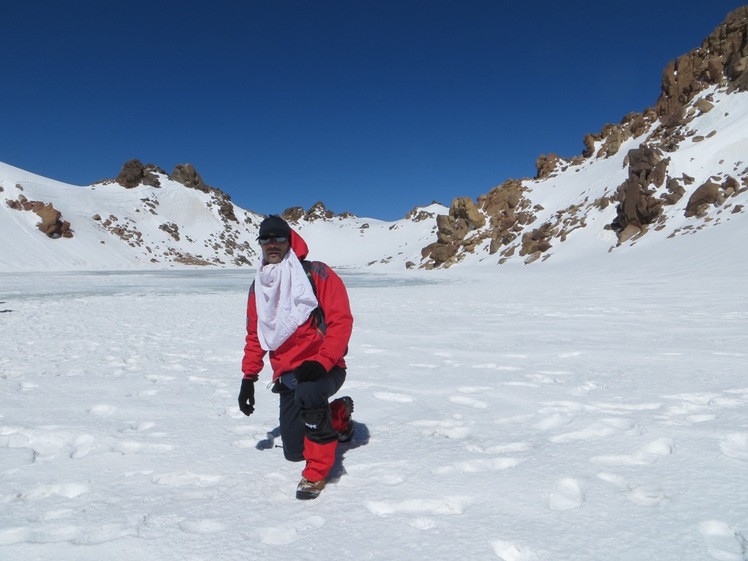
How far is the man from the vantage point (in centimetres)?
316

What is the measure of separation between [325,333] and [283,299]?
0.35 meters

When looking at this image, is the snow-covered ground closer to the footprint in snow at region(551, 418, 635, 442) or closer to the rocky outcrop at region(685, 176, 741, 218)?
the footprint in snow at region(551, 418, 635, 442)

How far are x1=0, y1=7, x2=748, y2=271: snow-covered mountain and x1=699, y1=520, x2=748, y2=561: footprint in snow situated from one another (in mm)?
26775

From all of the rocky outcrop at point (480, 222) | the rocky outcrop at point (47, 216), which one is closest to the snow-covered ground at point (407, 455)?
the rocky outcrop at point (480, 222)

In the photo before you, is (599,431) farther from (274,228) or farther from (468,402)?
(274,228)

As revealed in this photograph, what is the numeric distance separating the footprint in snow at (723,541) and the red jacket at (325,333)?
82.0 inches

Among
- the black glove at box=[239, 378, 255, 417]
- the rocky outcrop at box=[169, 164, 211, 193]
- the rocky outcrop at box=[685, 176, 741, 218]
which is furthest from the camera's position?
the rocky outcrop at box=[169, 164, 211, 193]

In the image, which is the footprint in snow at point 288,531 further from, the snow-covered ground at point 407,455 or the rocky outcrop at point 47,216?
the rocky outcrop at point 47,216

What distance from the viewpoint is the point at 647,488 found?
2918mm

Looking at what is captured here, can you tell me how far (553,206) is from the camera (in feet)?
166

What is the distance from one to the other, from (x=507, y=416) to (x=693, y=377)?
8.01 ft

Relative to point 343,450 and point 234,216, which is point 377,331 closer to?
point 343,450

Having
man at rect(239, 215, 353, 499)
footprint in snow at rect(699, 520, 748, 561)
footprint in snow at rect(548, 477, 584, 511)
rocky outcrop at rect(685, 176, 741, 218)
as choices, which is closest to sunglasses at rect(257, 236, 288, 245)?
man at rect(239, 215, 353, 499)

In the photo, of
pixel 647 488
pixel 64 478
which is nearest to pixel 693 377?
pixel 647 488
